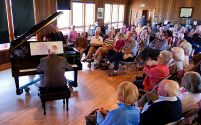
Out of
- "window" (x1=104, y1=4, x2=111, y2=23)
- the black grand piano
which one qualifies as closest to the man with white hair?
the black grand piano

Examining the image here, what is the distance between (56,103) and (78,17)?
244 inches

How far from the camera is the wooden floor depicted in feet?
10.6

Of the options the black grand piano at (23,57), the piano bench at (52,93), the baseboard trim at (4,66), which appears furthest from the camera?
the baseboard trim at (4,66)

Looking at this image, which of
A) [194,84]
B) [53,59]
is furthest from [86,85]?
[194,84]

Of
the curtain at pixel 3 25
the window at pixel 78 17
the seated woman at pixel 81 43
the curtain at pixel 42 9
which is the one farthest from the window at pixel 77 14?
the curtain at pixel 3 25

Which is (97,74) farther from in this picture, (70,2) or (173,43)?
(70,2)

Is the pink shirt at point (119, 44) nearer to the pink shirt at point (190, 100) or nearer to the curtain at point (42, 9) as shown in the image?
the curtain at point (42, 9)

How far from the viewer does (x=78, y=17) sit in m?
9.26

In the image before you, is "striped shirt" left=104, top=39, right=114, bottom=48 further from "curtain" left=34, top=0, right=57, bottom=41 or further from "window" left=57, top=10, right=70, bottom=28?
"window" left=57, top=10, right=70, bottom=28

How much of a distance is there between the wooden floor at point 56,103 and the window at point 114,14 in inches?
275

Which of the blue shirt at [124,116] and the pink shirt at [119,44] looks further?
the pink shirt at [119,44]

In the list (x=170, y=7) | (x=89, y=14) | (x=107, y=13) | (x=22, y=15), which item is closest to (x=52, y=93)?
(x=22, y=15)

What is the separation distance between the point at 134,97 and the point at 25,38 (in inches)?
103

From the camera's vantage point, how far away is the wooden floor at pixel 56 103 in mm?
3238
